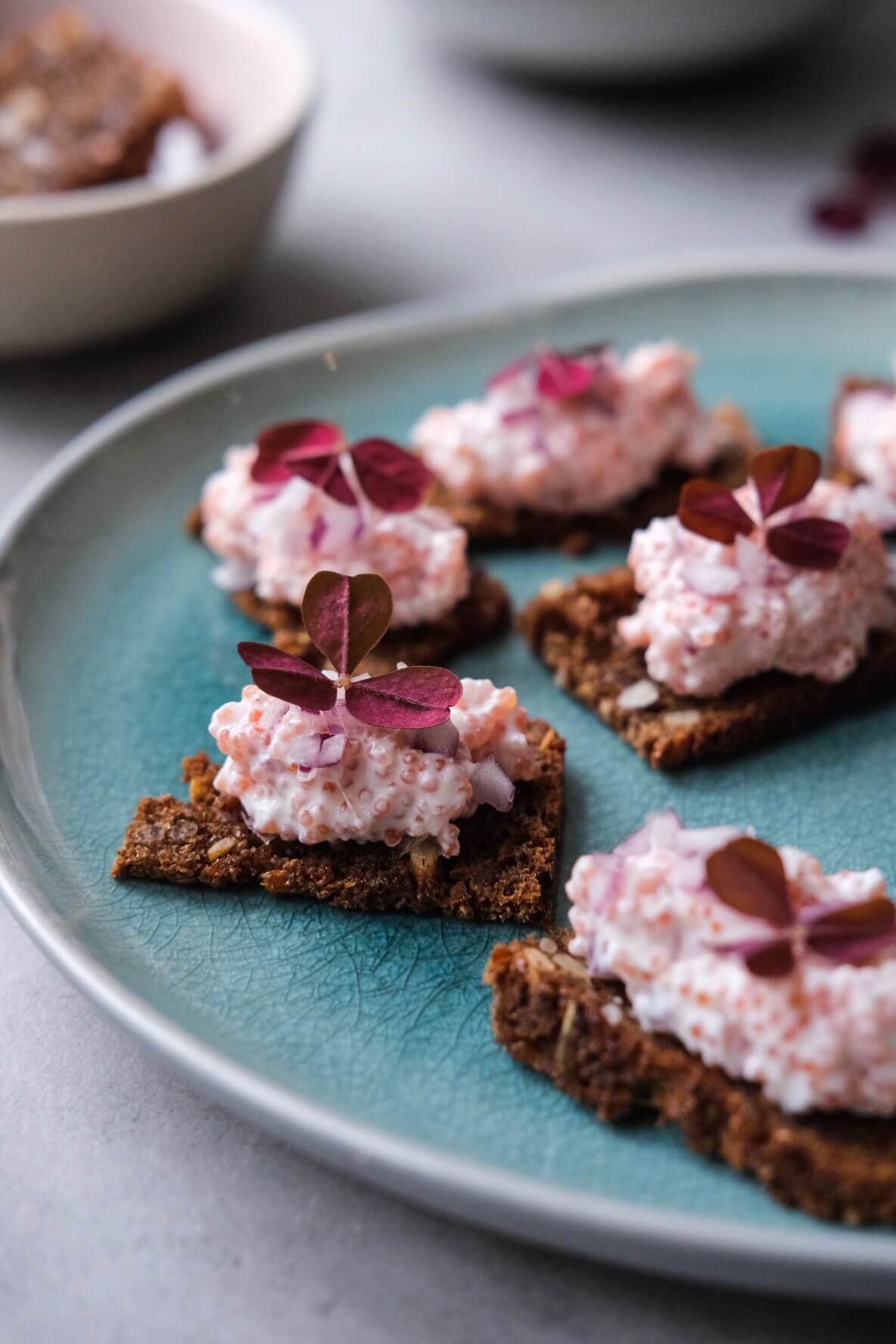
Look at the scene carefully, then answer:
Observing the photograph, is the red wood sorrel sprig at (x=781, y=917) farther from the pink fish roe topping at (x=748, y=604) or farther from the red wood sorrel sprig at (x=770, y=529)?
the red wood sorrel sprig at (x=770, y=529)

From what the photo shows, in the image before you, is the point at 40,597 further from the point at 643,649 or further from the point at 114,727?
the point at 643,649

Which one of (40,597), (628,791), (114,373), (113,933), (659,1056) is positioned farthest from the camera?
(114,373)

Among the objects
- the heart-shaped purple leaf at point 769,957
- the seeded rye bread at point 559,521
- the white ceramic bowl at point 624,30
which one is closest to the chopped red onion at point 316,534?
the seeded rye bread at point 559,521

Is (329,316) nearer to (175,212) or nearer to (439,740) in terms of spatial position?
(175,212)

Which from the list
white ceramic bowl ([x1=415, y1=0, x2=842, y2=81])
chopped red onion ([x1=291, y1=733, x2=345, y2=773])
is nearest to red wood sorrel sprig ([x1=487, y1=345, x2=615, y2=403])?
chopped red onion ([x1=291, y1=733, x2=345, y2=773])

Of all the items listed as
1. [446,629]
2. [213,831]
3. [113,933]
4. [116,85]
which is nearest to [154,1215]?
[113,933]

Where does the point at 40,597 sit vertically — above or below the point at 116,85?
below
